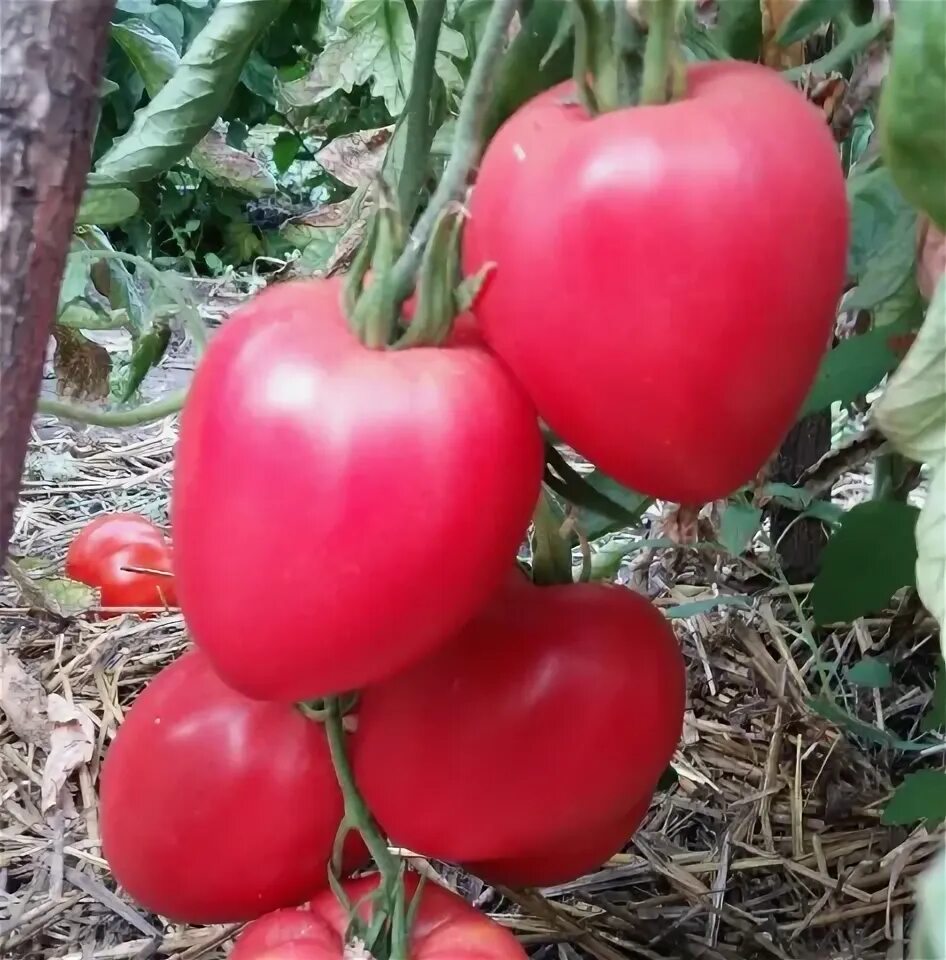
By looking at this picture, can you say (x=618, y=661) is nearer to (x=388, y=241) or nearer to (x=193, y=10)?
(x=388, y=241)

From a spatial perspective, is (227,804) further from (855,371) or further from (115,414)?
(855,371)

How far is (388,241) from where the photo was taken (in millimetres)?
385

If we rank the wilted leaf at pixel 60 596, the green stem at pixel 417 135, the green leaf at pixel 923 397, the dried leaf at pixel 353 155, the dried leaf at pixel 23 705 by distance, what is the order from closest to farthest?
the green leaf at pixel 923 397, the green stem at pixel 417 135, the dried leaf at pixel 353 155, the dried leaf at pixel 23 705, the wilted leaf at pixel 60 596

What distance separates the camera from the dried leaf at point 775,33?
0.57 m

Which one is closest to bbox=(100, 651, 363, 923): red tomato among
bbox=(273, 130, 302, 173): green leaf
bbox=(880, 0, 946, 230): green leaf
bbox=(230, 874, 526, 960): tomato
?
bbox=(230, 874, 526, 960): tomato

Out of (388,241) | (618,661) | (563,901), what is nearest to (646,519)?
(563,901)

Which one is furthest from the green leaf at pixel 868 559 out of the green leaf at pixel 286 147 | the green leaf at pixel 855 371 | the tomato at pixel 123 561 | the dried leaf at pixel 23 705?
the green leaf at pixel 286 147

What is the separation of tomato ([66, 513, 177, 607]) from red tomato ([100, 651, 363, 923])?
73 centimetres

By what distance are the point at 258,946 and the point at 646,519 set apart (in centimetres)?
101

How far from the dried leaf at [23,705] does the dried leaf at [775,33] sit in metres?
0.78

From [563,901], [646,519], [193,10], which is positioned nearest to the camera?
[563,901]

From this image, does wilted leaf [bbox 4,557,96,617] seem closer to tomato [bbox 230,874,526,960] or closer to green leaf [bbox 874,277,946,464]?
tomato [bbox 230,874,526,960]

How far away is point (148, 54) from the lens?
0.83 m

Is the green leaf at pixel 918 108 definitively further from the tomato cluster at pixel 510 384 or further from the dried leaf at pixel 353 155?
the dried leaf at pixel 353 155
